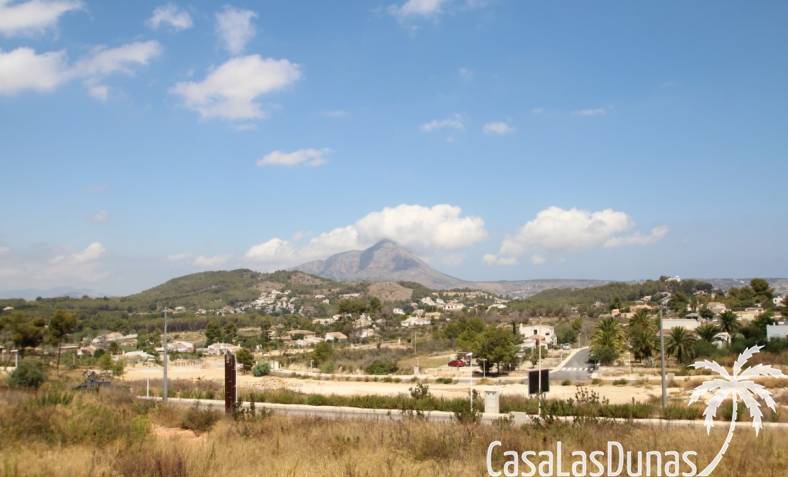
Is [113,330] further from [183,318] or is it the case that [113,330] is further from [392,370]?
[392,370]

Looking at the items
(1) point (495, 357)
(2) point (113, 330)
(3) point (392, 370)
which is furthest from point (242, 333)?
(1) point (495, 357)

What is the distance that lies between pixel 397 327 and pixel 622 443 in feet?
348

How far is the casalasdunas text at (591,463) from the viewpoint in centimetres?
844

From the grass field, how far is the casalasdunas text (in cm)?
23

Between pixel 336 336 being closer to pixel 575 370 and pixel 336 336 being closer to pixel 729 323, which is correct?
pixel 575 370

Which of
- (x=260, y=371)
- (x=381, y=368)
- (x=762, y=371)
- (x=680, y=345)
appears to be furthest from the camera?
(x=381, y=368)

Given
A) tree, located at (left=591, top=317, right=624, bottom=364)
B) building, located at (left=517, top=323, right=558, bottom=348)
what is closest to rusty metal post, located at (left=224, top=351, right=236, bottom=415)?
tree, located at (left=591, top=317, right=624, bottom=364)

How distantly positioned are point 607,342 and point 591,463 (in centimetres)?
5552

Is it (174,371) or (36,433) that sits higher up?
Result: (36,433)

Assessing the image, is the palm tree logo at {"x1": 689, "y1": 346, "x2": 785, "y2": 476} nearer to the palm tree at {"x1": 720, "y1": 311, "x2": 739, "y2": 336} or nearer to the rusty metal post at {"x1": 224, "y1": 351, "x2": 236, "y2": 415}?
the rusty metal post at {"x1": 224, "y1": 351, "x2": 236, "y2": 415}

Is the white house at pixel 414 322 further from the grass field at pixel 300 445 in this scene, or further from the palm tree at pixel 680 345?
the grass field at pixel 300 445

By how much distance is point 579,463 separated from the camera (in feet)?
29.2

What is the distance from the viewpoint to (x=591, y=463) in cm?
903

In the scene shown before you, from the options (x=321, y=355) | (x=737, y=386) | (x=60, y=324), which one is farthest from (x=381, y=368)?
(x=737, y=386)
